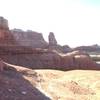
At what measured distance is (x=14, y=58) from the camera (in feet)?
145

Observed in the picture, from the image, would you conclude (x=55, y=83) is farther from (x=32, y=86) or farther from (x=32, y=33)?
(x=32, y=33)

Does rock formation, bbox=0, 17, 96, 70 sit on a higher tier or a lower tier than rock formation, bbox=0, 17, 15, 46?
lower

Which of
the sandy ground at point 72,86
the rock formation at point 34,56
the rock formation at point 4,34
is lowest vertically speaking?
the sandy ground at point 72,86

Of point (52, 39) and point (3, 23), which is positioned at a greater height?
point (3, 23)

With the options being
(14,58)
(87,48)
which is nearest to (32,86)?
(14,58)

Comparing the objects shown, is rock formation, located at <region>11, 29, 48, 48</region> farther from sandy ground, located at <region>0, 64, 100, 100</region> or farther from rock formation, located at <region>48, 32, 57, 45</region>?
sandy ground, located at <region>0, 64, 100, 100</region>

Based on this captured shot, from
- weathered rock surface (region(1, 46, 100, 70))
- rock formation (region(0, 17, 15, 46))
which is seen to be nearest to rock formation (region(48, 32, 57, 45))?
weathered rock surface (region(1, 46, 100, 70))

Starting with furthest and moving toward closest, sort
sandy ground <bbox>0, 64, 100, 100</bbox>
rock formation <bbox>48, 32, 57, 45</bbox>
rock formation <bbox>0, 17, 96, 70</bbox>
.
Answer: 1. rock formation <bbox>48, 32, 57, 45</bbox>
2. rock formation <bbox>0, 17, 96, 70</bbox>
3. sandy ground <bbox>0, 64, 100, 100</bbox>

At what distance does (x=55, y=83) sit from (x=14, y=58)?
78.6 ft

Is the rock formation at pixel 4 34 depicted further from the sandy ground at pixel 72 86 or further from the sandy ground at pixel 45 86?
the sandy ground at pixel 72 86

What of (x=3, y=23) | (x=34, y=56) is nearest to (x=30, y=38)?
(x=3, y=23)

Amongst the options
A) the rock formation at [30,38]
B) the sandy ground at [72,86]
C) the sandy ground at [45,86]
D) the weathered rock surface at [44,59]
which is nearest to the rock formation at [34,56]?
the weathered rock surface at [44,59]

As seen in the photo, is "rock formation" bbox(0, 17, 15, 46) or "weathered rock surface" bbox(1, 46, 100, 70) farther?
"rock formation" bbox(0, 17, 15, 46)

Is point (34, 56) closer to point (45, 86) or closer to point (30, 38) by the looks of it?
point (45, 86)
